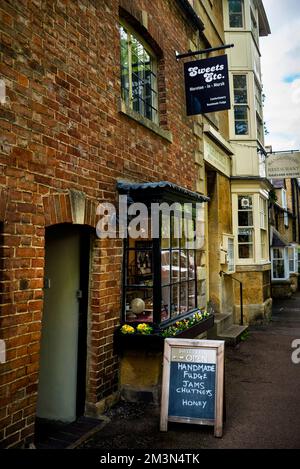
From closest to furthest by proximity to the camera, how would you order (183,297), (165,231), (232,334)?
(165,231) < (183,297) < (232,334)

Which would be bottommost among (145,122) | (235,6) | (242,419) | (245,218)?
(242,419)

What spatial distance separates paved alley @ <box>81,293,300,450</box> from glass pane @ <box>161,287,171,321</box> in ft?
3.95

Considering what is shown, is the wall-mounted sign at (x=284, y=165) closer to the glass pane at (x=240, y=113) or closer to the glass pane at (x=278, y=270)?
the glass pane at (x=240, y=113)

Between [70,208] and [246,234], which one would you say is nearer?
[70,208]

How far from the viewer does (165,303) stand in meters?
5.49

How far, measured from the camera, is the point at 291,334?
975 centimetres

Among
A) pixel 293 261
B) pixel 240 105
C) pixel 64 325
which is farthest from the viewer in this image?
pixel 293 261

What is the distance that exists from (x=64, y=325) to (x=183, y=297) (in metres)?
2.15

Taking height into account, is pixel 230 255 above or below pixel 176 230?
below

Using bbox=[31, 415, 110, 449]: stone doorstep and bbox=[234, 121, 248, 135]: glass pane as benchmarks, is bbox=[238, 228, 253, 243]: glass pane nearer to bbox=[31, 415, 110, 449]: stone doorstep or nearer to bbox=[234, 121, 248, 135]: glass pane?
bbox=[234, 121, 248, 135]: glass pane

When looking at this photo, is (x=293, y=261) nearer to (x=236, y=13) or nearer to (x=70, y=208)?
(x=236, y=13)

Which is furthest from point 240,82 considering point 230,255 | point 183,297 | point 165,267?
point 165,267

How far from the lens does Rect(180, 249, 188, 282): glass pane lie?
614 cm

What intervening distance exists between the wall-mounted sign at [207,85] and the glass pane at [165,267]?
318 centimetres
